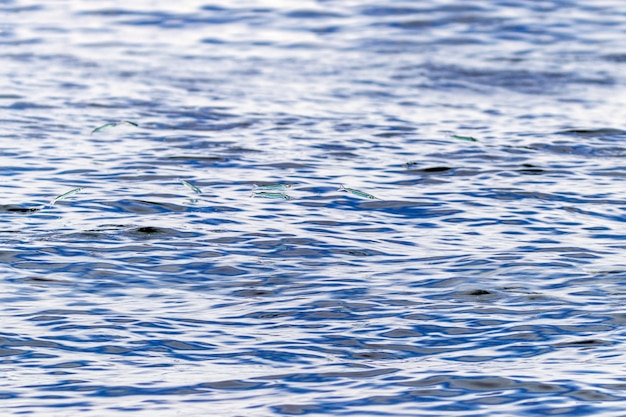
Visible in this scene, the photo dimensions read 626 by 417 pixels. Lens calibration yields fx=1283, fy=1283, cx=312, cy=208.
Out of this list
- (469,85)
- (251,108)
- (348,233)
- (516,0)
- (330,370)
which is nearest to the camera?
(330,370)

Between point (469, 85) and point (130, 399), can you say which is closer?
point (130, 399)

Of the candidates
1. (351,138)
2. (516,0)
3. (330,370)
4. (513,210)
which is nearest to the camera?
(330,370)

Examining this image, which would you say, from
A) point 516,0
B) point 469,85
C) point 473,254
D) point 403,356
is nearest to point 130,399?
point 403,356

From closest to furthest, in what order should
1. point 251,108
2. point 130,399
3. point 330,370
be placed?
point 130,399 < point 330,370 < point 251,108

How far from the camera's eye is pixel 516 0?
18.0 metres

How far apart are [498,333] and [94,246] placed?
2633mm

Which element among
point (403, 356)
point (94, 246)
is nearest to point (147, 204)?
point (94, 246)

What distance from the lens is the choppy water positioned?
580cm

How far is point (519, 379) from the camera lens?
5.73m

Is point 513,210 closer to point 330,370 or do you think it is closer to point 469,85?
point 330,370

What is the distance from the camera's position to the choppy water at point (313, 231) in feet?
19.0

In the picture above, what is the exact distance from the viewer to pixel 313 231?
821 centimetres

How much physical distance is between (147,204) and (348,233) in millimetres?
1448

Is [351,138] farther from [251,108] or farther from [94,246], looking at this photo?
[94,246]
